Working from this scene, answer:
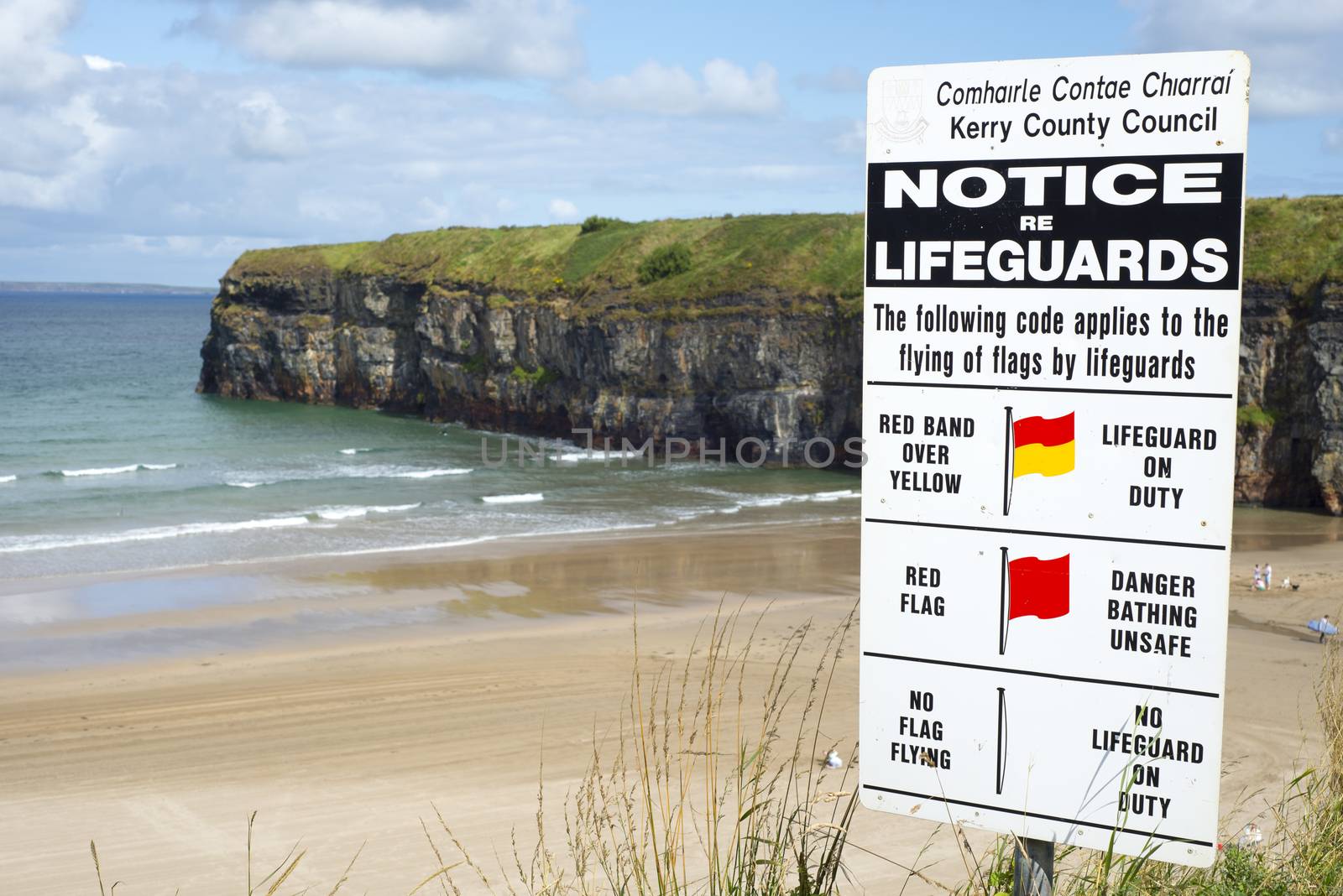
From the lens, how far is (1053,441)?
2.30 meters

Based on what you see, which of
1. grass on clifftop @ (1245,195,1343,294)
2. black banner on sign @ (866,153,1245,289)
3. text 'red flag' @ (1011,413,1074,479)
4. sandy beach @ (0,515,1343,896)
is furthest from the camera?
grass on clifftop @ (1245,195,1343,294)

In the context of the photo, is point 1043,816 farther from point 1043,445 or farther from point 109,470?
point 109,470

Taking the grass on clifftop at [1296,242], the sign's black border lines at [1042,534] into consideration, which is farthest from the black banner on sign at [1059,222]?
the grass on clifftop at [1296,242]

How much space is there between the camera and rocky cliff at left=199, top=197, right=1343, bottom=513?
3130cm

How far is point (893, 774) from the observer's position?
2.47 meters

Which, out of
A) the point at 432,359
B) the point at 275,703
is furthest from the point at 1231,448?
the point at 432,359

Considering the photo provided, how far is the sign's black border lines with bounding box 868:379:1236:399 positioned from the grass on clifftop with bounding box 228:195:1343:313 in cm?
3343

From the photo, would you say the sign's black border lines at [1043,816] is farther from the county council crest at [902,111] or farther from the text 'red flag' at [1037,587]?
the county council crest at [902,111]

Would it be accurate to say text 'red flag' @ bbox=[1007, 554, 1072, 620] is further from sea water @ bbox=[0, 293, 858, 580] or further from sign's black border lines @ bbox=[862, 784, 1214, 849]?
sea water @ bbox=[0, 293, 858, 580]

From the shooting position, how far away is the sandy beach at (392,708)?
1031cm

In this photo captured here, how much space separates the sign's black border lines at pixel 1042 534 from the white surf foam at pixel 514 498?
31.1 metres

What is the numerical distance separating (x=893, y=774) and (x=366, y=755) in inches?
454

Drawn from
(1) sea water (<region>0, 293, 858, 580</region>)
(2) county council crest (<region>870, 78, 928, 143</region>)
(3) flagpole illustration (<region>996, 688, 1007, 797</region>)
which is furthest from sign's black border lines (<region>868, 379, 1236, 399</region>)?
(1) sea water (<region>0, 293, 858, 580</region>)

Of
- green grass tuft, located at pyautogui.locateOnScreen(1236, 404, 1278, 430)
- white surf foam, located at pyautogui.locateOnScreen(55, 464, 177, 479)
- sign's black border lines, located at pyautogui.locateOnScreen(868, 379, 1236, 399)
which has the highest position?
sign's black border lines, located at pyautogui.locateOnScreen(868, 379, 1236, 399)
